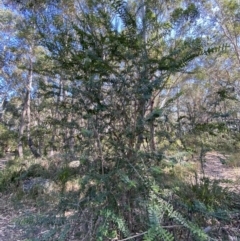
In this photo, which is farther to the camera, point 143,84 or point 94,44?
point 94,44

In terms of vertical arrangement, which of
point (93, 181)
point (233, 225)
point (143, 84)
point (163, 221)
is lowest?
point (233, 225)

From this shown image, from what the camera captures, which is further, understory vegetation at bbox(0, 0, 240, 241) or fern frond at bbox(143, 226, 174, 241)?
understory vegetation at bbox(0, 0, 240, 241)

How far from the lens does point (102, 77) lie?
278 centimetres

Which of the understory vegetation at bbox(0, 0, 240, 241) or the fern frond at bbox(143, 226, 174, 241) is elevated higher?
the understory vegetation at bbox(0, 0, 240, 241)

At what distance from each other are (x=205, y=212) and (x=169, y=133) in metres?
0.82

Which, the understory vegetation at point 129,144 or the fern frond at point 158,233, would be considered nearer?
the fern frond at point 158,233

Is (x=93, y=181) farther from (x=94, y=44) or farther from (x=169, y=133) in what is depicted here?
(x=94, y=44)

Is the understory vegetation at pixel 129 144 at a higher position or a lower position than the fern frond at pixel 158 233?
higher

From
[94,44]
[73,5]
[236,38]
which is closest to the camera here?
[94,44]

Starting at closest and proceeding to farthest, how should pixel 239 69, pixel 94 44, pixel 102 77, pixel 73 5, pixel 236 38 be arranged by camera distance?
1. pixel 102 77
2. pixel 94 44
3. pixel 73 5
4. pixel 236 38
5. pixel 239 69

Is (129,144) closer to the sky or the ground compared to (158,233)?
closer to the sky

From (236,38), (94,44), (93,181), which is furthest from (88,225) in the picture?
(236,38)

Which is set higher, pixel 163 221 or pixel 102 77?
pixel 102 77

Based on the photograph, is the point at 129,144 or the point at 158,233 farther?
the point at 129,144
